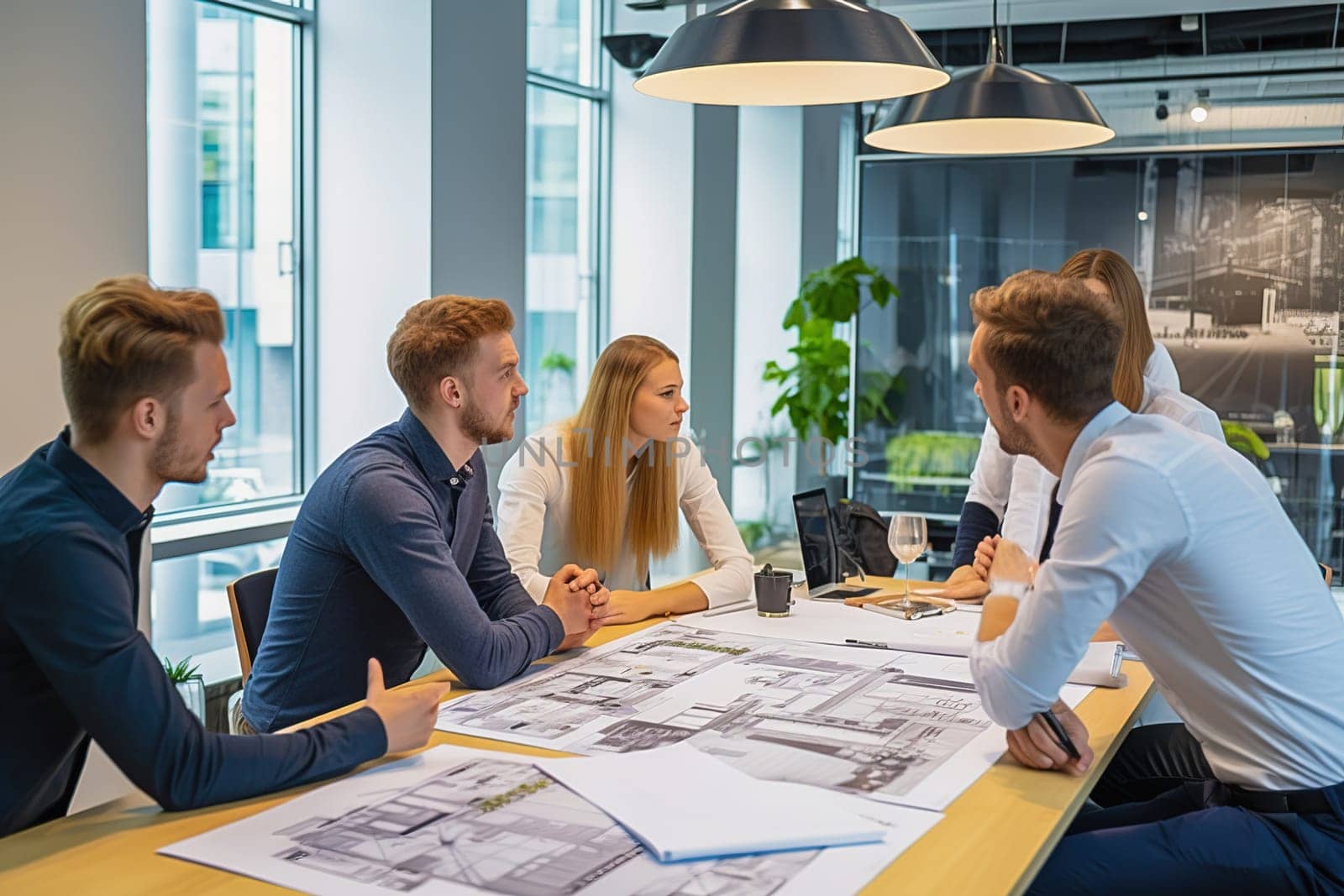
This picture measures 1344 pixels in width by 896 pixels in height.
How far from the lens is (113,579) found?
60.4 inches

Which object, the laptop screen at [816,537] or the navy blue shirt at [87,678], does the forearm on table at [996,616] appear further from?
the laptop screen at [816,537]

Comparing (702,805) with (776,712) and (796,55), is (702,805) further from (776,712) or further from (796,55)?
(796,55)

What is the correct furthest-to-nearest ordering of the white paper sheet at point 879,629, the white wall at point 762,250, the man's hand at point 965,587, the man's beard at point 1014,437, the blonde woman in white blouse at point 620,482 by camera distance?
1. the white wall at point 762,250
2. the blonde woman in white blouse at point 620,482
3. the man's hand at point 965,587
4. the white paper sheet at point 879,629
5. the man's beard at point 1014,437

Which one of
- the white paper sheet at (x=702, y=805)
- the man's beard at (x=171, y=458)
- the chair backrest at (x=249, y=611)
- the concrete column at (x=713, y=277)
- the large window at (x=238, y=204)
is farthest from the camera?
the concrete column at (x=713, y=277)

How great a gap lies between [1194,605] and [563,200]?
15.2ft

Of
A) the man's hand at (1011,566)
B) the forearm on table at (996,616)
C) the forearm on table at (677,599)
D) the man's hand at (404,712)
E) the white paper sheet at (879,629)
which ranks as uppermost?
the man's hand at (1011,566)

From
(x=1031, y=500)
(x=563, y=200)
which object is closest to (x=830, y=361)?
(x=563, y=200)

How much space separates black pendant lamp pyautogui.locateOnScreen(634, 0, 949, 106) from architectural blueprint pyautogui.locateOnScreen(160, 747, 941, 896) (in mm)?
1237

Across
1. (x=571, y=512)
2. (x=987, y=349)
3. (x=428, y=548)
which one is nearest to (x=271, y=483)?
(x=571, y=512)

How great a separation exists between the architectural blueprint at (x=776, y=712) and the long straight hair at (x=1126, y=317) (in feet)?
3.09

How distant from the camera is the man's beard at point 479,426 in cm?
249

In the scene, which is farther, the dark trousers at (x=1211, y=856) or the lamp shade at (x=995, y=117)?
the lamp shade at (x=995, y=117)

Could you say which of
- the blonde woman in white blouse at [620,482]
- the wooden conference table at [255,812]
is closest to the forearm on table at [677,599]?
the blonde woman in white blouse at [620,482]

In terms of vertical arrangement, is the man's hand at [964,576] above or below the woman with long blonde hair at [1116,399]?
below
